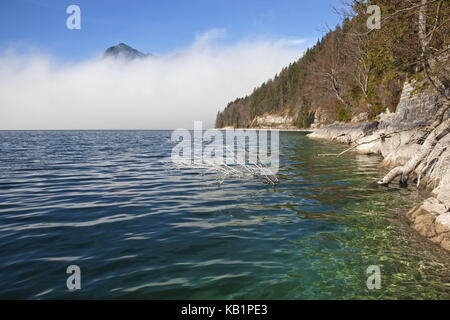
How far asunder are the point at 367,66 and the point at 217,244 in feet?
133

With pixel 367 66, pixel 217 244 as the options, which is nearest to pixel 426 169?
pixel 217 244

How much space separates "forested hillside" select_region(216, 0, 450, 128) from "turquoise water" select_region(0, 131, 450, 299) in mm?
5331

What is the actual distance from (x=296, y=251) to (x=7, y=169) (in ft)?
53.7

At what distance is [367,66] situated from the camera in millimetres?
38406

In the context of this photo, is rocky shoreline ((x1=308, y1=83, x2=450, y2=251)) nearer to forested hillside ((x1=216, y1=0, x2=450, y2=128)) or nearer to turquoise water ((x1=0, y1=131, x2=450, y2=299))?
turquoise water ((x1=0, y1=131, x2=450, y2=299))

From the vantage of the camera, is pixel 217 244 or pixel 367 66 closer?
pixel 217 244

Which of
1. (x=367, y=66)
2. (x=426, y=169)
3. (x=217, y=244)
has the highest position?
(x=367, y=66)

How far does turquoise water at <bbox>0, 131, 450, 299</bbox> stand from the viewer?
4125mm

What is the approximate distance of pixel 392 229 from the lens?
6.15m

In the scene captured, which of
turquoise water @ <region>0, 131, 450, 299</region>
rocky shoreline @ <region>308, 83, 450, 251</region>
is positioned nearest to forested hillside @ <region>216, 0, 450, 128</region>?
rocky shoreline @ <region>308, 83, 450, 251</region>

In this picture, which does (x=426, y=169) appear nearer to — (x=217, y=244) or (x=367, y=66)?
(x=217, y=244)

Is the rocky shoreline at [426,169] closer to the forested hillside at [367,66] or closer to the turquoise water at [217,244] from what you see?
the turquoise water at [217,244]
